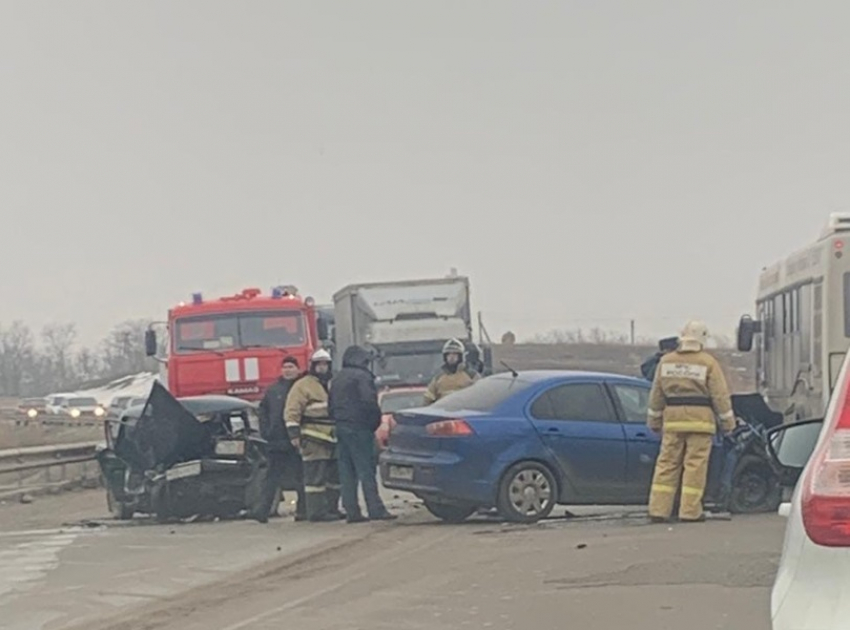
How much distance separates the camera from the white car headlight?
15633 mm

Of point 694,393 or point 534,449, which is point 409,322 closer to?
point 534,449

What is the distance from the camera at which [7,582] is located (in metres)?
11.2

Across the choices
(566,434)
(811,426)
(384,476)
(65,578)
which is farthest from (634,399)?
(811,426)

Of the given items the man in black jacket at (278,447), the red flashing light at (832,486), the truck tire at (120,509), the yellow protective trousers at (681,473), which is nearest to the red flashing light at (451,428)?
the yellow protective trousers at (681,473)

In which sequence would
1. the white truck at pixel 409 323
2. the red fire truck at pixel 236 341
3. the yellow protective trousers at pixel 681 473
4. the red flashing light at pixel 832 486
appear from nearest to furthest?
1. the red flashing light at pixel 832 486
2. the yellow protective trousers at pixel 681 473
3. the red fire truck at pixel 236 341
4. the white truck at pixel 409 323

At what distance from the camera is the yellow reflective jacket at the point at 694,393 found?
13.1 meters

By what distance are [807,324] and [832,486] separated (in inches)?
546

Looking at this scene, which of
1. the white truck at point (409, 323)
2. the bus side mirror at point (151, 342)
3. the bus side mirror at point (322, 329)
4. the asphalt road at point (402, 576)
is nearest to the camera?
the asphalt road at point (402, 576)

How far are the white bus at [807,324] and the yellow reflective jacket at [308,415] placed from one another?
486 centimetres

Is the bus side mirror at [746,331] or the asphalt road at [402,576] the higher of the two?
the bus side mirror at [746,331]

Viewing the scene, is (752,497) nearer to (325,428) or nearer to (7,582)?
(325,428)

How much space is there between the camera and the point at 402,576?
10461mm

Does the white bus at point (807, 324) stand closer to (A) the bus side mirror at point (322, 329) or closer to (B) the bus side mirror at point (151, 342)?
(A) the bus side mirror at point (322, 329)

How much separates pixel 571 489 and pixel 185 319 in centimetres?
1229
